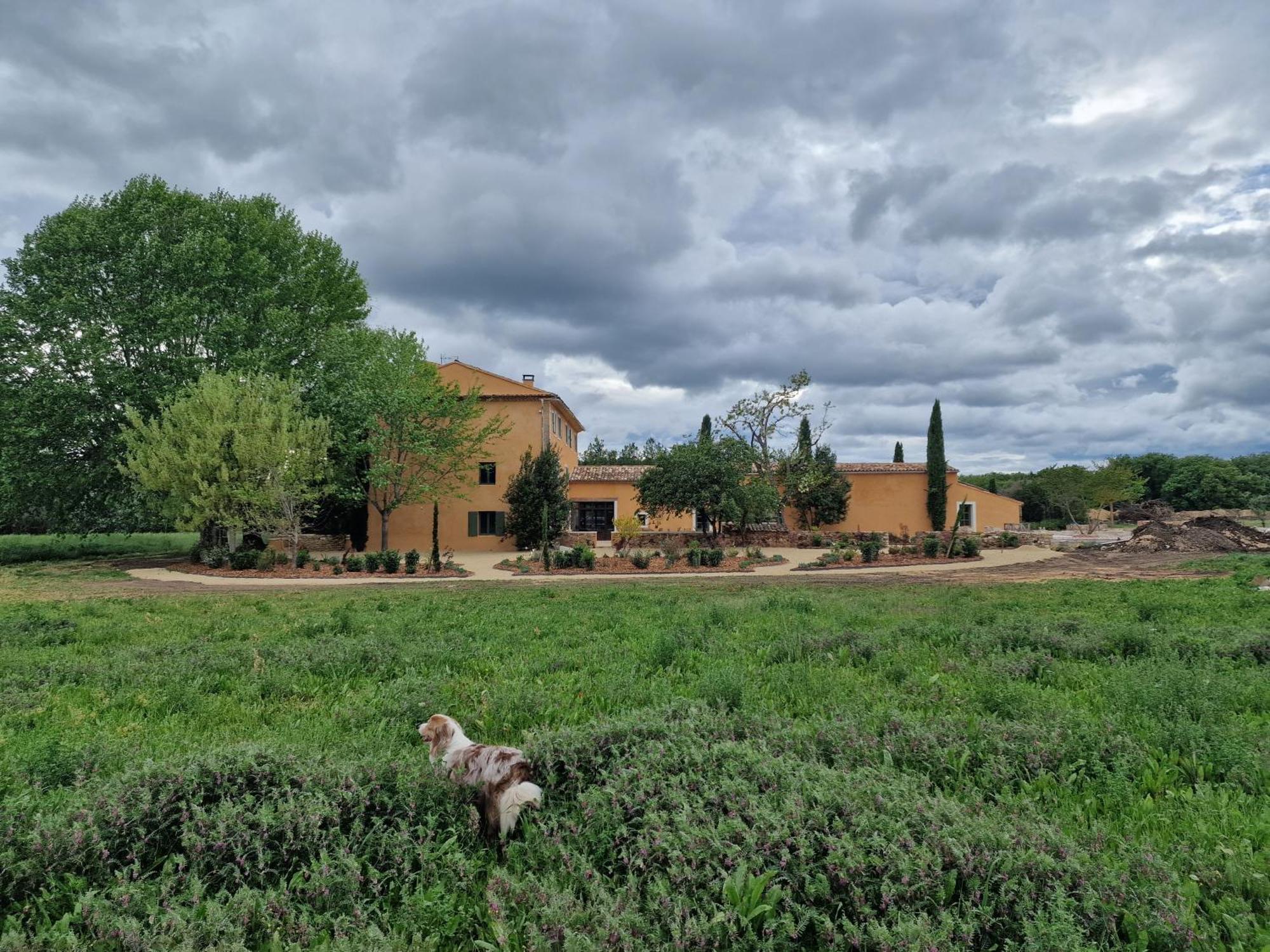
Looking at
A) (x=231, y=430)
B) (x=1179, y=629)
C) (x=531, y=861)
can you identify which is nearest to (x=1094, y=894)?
(x=531, y=861)

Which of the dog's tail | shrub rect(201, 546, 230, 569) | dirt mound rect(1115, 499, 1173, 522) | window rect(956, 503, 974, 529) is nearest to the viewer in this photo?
the dog's tail

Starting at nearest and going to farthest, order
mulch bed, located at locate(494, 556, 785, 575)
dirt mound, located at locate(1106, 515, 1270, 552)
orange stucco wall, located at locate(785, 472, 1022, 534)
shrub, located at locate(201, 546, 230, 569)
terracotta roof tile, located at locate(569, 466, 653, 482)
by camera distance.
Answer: mulch bed, located at locate(494, 556, 785, 575) < shrub, located at locate(201, 546, 230, 569) < dirt mound, located at locate(1106, 515, 1270, 552) < terracotta roof tile, located at locate(569, 466, 653, 482) < orange stucco wall, located at locate(785, 472, 1022, 534)

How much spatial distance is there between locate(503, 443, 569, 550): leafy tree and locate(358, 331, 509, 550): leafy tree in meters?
2.37

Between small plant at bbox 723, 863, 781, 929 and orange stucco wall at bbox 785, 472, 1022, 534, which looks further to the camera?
orange stucco wall at bbox 785, 472, 1022, 534

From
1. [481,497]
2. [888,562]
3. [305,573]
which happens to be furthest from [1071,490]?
[305,573]

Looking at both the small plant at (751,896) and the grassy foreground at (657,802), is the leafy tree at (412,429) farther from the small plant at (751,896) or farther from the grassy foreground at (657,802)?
the small plant at (751,896)

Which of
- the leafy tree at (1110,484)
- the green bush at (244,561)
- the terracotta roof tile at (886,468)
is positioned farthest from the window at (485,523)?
the leafy tree at (1110,484)

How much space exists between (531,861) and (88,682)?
542 cm

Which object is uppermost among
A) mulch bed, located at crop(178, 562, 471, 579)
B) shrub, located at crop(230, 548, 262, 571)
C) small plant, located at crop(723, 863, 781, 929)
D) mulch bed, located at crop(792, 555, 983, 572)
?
small plant, located at crop(723, 863, 781, 929)

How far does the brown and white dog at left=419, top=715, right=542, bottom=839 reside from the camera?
10.3 feet

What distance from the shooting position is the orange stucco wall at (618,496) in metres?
35.7

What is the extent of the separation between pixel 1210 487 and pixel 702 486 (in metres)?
61.9

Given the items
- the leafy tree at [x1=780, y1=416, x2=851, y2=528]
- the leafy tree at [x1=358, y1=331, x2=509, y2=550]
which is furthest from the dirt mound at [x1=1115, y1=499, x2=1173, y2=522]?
the leafy tree at [x1=358, y1=331, x2=509, y2=550]

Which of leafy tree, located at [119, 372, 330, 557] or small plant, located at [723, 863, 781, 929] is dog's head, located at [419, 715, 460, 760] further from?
leafy tree, located at [119, 372, 330, 557]
